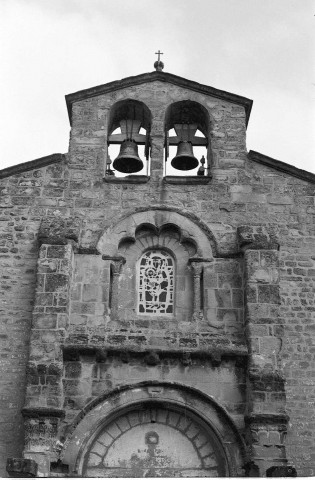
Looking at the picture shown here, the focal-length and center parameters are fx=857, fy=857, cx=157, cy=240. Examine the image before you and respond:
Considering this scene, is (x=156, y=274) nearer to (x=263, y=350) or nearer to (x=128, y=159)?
(x=263, y=350)

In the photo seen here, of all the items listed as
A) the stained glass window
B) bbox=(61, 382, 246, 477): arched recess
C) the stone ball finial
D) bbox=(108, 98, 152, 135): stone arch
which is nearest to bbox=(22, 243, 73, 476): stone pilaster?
bbox=(61, 382, 246, 477): arched recess

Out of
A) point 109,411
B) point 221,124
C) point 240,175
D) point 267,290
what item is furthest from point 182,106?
point 109,411

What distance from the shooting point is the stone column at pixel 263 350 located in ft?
38.2

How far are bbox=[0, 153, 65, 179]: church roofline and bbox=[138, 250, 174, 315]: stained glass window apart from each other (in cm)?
227

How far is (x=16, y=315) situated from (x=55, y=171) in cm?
262

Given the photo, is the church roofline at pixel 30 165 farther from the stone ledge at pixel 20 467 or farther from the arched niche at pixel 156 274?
the stone ledge at pixel 20 467

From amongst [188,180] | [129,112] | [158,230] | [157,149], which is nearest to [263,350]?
[158,230]

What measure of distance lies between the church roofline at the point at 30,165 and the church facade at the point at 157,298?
0.02m

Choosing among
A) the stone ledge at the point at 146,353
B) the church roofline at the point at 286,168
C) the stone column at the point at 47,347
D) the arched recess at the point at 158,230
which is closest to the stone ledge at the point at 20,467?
the stone column at the point at 47,347

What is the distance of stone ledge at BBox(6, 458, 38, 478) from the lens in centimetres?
1107

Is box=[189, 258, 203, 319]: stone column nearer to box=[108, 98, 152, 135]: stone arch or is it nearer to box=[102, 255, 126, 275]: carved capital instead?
box=[102, 255, 126, 275]: carved capital

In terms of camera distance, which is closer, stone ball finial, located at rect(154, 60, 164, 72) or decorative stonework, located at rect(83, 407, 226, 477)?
decorative stonework, located at rect(83, 407, 226, 477)

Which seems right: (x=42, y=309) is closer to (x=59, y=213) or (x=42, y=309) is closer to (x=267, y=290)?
(x=59, y=213)

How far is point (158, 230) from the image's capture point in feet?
44.9
